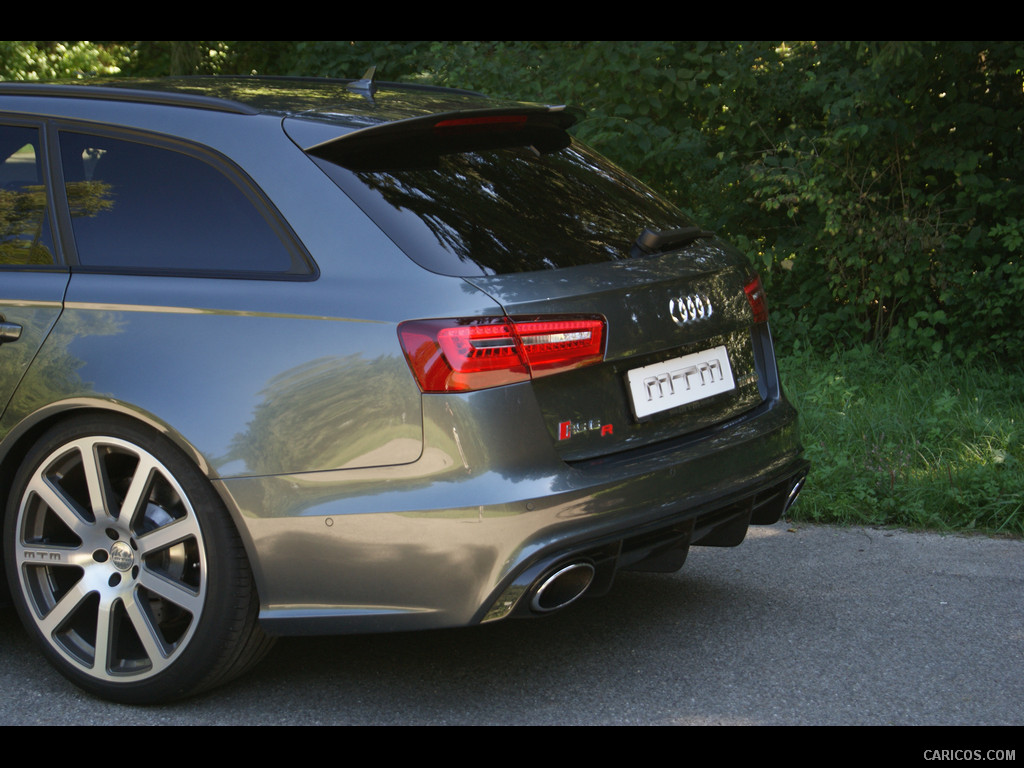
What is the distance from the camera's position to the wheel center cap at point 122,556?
10.6 feet

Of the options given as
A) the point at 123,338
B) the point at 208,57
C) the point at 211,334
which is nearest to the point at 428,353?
the point at 211,334

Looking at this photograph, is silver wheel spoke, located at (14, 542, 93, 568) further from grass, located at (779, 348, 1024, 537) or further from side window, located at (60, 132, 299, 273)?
grass, located at (779, 348, 1024, 537)

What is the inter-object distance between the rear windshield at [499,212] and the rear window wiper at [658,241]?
1.2 inches

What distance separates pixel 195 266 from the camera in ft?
10.4

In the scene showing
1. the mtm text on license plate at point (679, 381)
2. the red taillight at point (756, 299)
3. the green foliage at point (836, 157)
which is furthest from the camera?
the green foliage at point (836, 157)

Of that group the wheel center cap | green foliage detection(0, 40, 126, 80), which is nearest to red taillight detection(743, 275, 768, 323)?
the wheel center cap

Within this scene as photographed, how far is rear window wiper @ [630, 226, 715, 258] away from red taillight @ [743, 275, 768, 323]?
271 mm

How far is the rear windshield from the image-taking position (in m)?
2.95

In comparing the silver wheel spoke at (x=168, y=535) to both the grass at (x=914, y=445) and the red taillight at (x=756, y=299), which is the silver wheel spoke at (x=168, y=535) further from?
the grass at (x=914, y=445)

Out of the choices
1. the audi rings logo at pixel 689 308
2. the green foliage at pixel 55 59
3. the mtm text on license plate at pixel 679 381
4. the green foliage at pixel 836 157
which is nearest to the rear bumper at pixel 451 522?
the mtm text on license plate at pixel 679 381

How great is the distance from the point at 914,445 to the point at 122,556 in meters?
3.84

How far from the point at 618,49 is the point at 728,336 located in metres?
4.99

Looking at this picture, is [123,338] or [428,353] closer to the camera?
[428,353]

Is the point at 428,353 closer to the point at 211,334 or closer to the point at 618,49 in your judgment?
the point at 211,334
